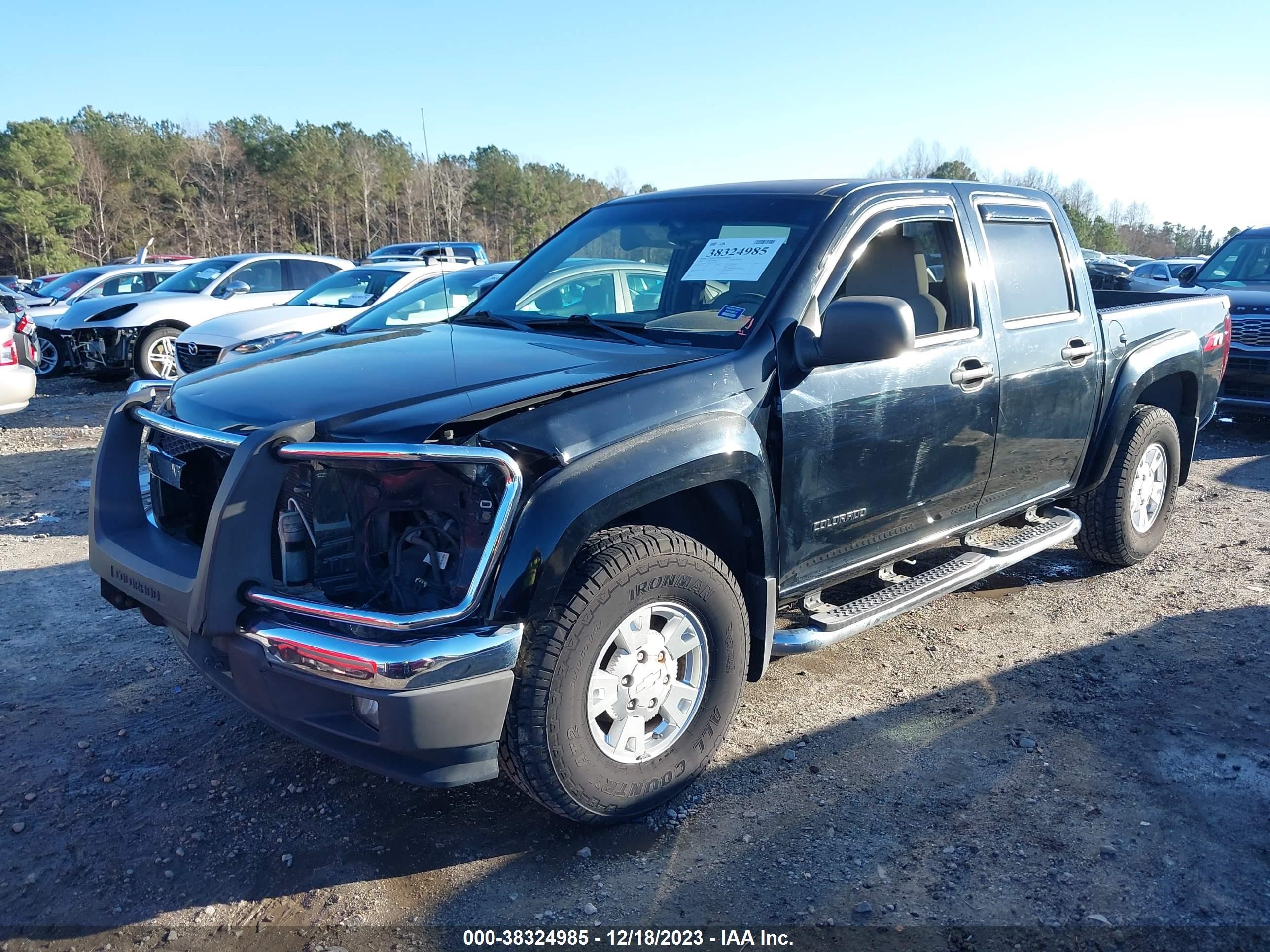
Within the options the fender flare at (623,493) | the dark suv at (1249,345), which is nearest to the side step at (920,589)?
the fender flare at (623,493)

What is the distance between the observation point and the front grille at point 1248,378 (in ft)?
29.2

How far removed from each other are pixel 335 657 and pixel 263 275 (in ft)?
40.5

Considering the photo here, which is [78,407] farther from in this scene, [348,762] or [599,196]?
[599,196]

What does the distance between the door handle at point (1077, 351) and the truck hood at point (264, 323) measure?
7.28m

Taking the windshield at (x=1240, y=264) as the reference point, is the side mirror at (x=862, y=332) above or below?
below

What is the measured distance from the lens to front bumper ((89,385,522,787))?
239 cm

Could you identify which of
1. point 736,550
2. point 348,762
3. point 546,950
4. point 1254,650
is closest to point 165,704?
point 348,762

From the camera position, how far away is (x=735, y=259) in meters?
3.55

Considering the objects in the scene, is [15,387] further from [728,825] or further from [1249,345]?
[1249,345]

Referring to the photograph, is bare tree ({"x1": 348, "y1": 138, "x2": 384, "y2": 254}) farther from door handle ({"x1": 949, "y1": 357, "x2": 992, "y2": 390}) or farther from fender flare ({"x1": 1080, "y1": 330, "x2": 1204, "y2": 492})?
door handle ({"x1": 949, "y1": 357, "x2": 992, "y2": 390})

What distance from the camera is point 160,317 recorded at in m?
12.2

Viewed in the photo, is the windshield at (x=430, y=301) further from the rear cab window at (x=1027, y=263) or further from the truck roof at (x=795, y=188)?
the rear cab window at (x=1027, y=263)


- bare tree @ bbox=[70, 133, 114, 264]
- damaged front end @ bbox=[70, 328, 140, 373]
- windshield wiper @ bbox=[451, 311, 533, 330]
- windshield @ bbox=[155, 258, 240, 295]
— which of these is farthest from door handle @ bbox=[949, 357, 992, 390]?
bare tree @ bbox=[70, 133, 114, 264]

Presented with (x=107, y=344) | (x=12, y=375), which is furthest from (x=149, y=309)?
(x=12, y=375)
